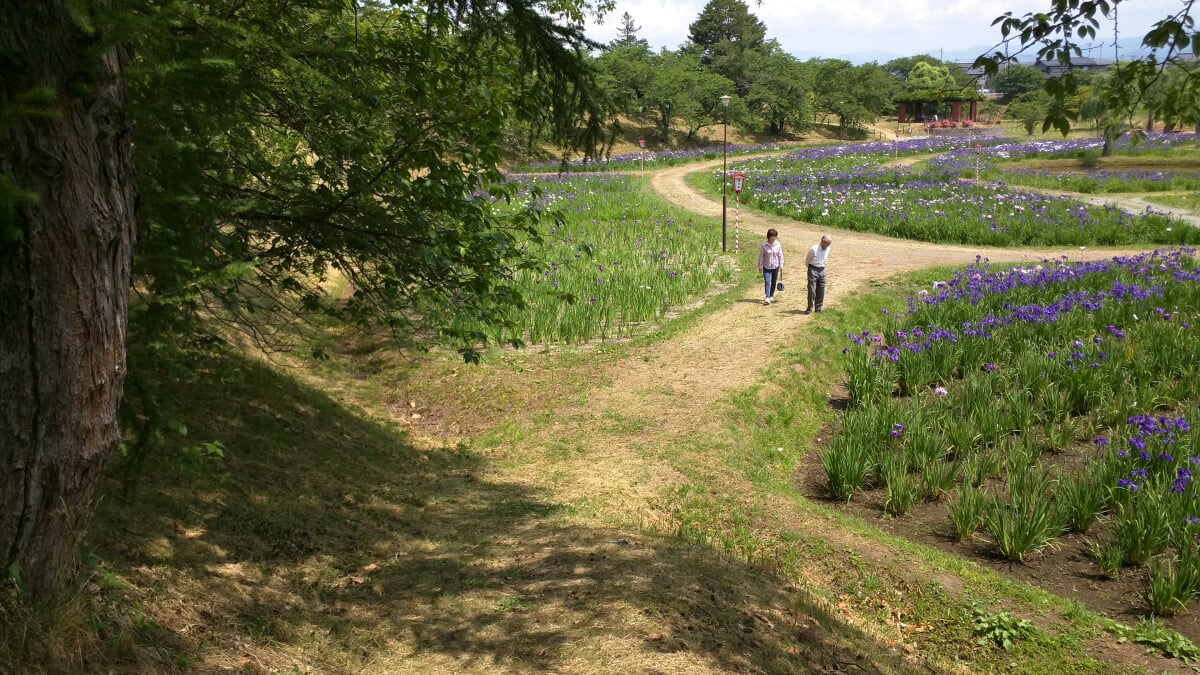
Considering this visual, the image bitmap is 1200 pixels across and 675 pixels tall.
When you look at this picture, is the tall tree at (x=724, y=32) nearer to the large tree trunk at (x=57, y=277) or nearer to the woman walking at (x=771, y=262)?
the woman walking at (x=771, y=262)

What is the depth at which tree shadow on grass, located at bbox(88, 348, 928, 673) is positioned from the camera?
11.8ft

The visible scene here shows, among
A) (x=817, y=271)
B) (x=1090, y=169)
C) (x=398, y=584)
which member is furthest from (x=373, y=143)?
(x=1090, y=169)

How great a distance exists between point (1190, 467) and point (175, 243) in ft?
23.1

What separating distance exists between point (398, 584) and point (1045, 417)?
619cm

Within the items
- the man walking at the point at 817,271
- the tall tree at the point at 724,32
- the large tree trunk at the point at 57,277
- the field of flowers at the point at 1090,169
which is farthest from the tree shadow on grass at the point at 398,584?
the tall tree at the point at 724,32

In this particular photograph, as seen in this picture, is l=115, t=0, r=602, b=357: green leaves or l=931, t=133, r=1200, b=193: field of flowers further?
l=931, t=133, r=1200, b=193: field of flowers

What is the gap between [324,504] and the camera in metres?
5.61

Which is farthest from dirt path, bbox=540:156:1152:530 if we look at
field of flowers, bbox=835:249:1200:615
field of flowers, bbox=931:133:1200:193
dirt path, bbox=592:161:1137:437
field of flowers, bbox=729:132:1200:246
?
field of flowers, bbox=931:133:1200:193

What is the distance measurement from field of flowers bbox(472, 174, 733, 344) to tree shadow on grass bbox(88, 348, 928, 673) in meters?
1.79

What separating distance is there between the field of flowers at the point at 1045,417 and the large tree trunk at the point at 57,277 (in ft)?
18.4

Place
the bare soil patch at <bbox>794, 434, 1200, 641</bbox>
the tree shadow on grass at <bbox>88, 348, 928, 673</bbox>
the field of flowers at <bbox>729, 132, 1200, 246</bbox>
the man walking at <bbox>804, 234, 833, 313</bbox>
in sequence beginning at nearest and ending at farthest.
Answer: the tree shadow on grass at <bbox>88, 348, 928, 673</bbox> → the bare soil patch at <bbox>794, 434, 1200, 641</bbox> → the man walking at <bbox>804, 234, 833, 313</bbox> → the field of flowers at <bbox>729, 132, 1200, 246</bbox>

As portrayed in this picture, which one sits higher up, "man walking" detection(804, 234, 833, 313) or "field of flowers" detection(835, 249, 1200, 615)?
"man walking" detection(804, 234, 833, 313)

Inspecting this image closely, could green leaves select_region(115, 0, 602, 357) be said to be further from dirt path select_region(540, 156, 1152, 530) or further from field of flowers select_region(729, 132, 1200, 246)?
field of flowers select_region(729, 132, 1200, 246)

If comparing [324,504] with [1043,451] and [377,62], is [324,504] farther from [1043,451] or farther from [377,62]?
[1043,451]
